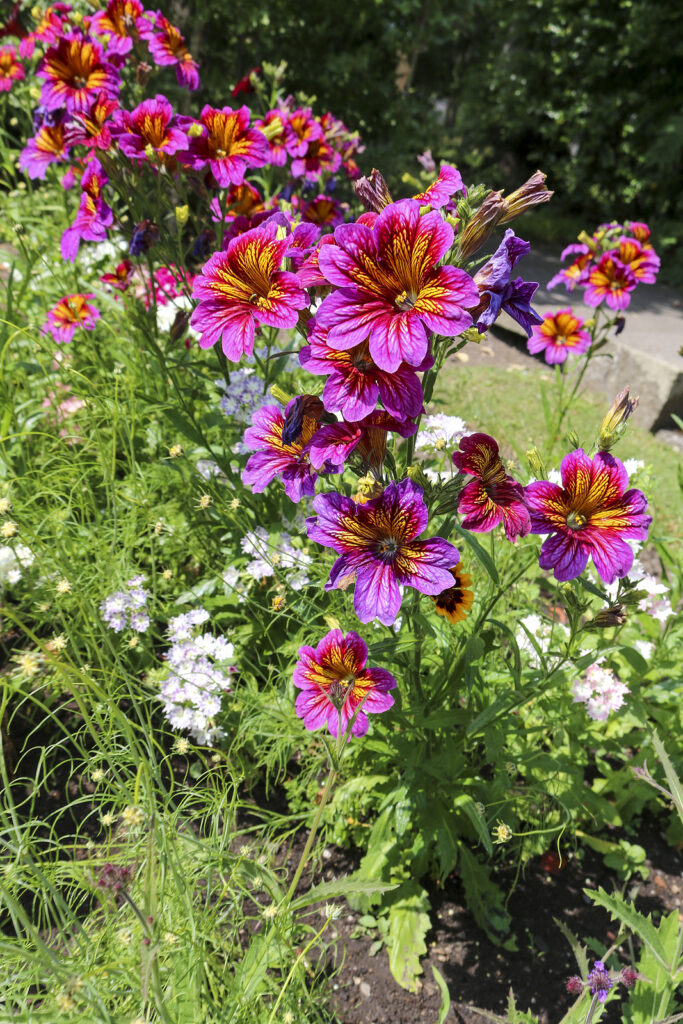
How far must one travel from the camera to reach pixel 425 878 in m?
1.90

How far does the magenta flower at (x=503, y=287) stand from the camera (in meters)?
1.13

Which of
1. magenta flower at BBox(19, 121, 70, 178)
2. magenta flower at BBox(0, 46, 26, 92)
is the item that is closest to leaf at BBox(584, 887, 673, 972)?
magenta flower at BBox(19, 121, 70, 178)

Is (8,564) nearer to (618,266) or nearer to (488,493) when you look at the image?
(488,493)

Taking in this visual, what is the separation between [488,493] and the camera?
1.21 m

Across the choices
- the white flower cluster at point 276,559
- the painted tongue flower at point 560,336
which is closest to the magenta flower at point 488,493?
the white flower cluster at point 276,559

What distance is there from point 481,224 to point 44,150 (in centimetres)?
190

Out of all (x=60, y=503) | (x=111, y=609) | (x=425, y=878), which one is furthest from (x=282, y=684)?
(x=60, y=503)

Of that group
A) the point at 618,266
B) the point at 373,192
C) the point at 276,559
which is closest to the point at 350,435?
the point at 373,192

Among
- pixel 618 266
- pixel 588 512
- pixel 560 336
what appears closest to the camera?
pixel 588 512

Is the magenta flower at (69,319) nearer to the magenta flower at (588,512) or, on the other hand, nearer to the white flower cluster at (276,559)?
the white flower cluster at (276,559)

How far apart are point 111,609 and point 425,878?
1177 millimetres

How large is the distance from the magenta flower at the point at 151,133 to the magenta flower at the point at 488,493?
128 cm

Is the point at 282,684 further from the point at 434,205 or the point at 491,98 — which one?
the point at 491,98

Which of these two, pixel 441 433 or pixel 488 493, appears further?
pixel 441 433
